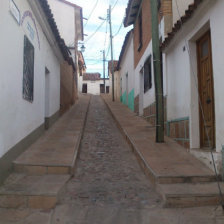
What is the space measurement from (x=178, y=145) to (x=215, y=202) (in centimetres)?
280

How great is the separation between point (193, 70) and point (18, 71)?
3.48 meters

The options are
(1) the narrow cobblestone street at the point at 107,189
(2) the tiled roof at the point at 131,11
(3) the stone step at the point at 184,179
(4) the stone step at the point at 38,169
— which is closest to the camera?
A: (1) the narrow cobblestone street at the point at 107,189

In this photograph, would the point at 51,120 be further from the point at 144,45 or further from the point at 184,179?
the point at 184,179

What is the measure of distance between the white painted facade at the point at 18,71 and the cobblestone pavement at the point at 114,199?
1368 millimetres

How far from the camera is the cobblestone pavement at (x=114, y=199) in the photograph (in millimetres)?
3553

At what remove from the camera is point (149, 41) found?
32.8ft

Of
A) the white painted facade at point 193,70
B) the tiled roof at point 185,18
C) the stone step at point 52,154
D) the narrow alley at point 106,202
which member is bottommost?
the narrow alley at point 106,202

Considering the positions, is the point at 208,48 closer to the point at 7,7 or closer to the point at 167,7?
the point at 167,7

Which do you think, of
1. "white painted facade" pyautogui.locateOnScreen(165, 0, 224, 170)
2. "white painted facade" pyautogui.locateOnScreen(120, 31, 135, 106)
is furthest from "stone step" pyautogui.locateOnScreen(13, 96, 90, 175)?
"white painted facade" pyautogui.locateOnScreen(120, 31, 135, 106)

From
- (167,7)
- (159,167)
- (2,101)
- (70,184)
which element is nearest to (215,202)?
(159,167)

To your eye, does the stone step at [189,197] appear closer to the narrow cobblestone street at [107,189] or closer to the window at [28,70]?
the narrow cobblestone street at [107,189]

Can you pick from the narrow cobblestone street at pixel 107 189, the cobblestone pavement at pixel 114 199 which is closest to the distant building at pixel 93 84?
the narrow cobblestone street at pixel 107 189

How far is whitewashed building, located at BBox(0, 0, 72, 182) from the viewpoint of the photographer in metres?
4.62

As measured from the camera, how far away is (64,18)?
19.4 meters
